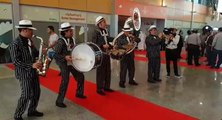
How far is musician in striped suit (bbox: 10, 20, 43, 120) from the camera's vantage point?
3.29m

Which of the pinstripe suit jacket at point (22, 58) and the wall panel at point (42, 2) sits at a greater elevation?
the wall panel at point (42, 2)

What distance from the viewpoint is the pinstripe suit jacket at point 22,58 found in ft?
10.8

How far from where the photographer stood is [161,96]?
16.8 ft

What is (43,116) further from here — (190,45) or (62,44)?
(190,45)

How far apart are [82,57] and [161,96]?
2137 millimetres

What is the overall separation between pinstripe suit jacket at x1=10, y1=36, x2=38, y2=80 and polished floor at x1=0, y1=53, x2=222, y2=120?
81 cm

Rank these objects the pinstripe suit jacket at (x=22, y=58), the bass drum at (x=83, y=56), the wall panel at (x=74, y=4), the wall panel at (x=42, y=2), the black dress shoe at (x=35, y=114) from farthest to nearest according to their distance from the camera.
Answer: the wall panel at (x=74, y=4) < the wall panel at (x=42, y=2) < the bass drum at (x=83, y=56) < the black dress shoe at (x=35, y=114) < the pinstripe suit jacket at (x=22, y=58)

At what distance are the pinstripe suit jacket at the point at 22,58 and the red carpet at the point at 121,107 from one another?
1.36 meters

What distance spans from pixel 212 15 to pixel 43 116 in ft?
93.3

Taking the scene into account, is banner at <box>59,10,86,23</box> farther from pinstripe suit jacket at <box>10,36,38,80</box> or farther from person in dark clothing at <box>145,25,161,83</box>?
pinstripe suit jacket at <box>10,36,38,80</box>

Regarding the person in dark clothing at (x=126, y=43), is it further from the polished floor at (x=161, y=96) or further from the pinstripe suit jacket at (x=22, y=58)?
the pinstripe suit jacket at (x=22, y=58)

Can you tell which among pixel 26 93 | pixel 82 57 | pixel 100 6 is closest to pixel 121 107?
pixel 82 57

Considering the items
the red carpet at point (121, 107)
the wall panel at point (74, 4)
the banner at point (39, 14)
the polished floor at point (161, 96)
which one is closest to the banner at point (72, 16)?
the wall panel at point (74, 4)

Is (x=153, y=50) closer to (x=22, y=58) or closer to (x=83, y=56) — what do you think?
(x=83, y=56)
